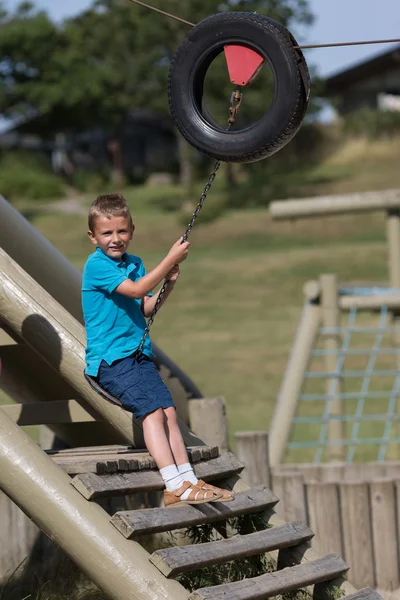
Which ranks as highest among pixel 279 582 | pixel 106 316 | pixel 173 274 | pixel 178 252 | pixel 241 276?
pixel 178 252

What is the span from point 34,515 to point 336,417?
4128mm

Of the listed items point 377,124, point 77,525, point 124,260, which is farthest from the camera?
point 377,124

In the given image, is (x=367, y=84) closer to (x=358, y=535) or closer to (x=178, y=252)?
A: (x=358, y=535)

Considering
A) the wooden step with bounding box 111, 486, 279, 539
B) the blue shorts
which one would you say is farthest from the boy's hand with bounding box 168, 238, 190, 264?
the wooden step with bounding box 111, 486, 279, 539

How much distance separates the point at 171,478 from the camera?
4.45m

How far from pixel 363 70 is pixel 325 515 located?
43769 millimetres

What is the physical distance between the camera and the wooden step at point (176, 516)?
4207 mm

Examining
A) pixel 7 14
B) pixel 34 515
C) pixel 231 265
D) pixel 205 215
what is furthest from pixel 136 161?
pixel 34 515

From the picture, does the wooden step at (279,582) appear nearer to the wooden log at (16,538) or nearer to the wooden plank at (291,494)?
the wooden plank at (291,494)

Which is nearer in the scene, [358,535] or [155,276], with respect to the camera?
[155,276]

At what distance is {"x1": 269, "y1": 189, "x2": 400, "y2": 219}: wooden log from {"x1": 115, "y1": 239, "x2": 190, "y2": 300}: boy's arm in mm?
3630

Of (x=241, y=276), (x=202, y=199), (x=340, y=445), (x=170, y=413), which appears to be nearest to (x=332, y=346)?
(x=340, y=445)

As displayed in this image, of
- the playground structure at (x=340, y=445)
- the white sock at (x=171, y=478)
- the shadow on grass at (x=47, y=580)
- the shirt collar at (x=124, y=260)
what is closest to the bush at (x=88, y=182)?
the playground structure at (x=340, y=445)

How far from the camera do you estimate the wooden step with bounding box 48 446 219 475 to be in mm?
4379
